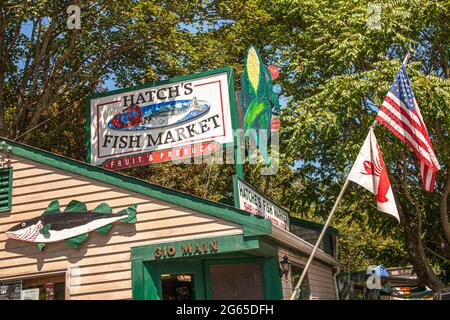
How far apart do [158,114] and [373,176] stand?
562 centimetres

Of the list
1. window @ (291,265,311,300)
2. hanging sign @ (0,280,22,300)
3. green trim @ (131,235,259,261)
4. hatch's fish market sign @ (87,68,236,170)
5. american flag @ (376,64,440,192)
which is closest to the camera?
green trim @ (131,235,259,261)

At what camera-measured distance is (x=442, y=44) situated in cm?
1923

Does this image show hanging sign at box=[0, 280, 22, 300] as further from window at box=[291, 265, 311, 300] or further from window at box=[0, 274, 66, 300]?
window at box=[291, 265, 311, 300]

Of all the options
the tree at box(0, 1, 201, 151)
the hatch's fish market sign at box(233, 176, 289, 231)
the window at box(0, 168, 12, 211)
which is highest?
the tree at box(0, 1, 201, 151)

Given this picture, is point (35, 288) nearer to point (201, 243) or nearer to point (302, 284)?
point (201, 243)

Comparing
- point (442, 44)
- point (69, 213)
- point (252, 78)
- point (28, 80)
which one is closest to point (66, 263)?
point (69, 213)

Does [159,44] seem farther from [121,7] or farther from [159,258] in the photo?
[159,258]

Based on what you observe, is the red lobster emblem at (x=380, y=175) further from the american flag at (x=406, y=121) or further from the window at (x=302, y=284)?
the window at (x=302, y=284)

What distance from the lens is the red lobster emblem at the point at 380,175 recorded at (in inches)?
387

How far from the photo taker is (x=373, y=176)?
395 inches

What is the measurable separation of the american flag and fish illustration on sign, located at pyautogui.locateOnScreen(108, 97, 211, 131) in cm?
410

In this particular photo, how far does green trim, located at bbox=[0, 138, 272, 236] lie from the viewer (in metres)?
9.32

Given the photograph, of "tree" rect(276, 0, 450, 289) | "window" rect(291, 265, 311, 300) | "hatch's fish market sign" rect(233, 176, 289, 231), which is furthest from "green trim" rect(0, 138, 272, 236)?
"tree" rect(276, 0, 450, 289)
